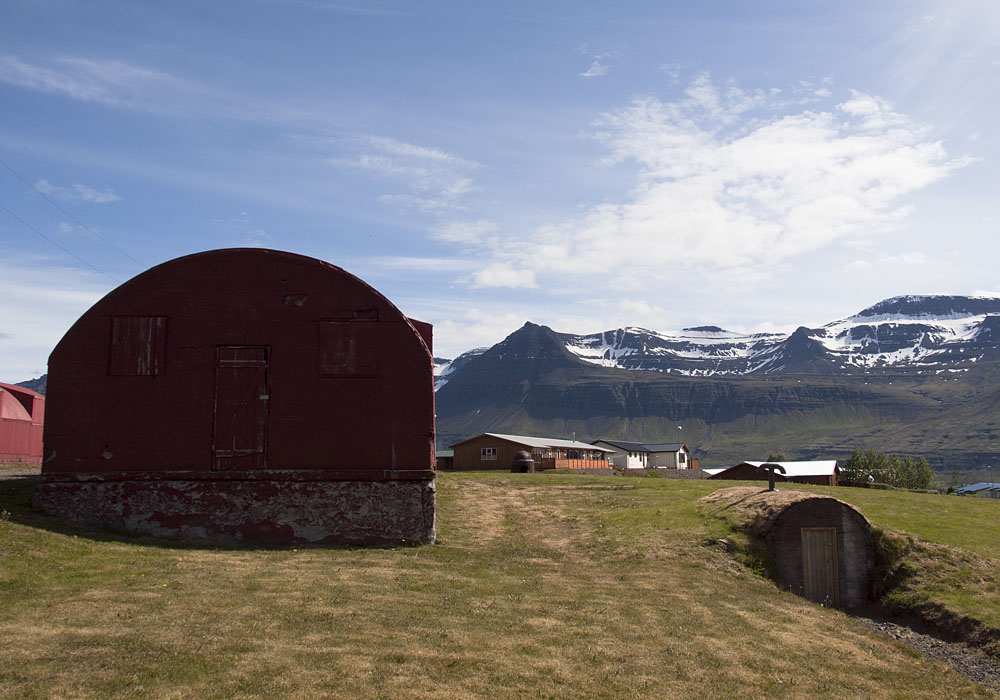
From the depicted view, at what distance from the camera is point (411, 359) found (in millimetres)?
24984

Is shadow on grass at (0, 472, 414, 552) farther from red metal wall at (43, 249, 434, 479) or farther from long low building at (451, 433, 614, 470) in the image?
long low building at (451, 433, 614, 470)

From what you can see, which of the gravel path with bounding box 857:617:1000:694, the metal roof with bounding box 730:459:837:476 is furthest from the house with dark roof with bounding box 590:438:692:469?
the gravel path with bounding box 857:617:1000:694

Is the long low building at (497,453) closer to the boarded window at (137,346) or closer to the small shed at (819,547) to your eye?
the small shed at (819,547)

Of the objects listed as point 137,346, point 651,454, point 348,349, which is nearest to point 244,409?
point 348,349

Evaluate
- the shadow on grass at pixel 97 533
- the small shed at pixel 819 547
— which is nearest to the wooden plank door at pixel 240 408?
the shadow on grass at pixel 97 533

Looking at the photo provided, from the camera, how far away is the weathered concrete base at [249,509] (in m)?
22.9

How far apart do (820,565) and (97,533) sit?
23.1 metres

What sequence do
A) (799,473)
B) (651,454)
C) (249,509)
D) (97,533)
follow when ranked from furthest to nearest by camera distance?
(651,454)
(799,473)
(249,509)
(97,533)

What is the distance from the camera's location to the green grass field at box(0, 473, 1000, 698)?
11453mm

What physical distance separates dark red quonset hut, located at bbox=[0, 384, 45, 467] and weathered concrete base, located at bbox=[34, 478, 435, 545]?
20902 millimetres

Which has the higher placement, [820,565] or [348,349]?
[348,349]

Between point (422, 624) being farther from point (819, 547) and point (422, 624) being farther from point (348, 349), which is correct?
point (819, 547)

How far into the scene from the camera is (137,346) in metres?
24.3

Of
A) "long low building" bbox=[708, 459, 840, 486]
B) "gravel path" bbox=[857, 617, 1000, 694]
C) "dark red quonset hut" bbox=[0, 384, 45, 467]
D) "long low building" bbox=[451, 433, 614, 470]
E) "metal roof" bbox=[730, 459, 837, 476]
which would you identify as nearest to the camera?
"gravel path" bbox=[857, 617, 1000, 694]
